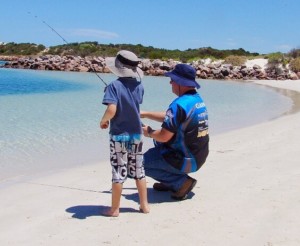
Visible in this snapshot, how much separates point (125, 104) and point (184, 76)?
0.80m

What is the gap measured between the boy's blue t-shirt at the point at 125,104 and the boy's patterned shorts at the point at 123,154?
0.06m

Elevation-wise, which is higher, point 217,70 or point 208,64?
point 208,64

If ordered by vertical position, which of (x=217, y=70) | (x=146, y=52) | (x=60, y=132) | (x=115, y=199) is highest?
(x=146, y=52)

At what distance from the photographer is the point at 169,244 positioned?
132 inches

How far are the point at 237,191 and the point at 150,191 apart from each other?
36.7 inches

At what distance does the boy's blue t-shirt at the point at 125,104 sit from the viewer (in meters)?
3.79

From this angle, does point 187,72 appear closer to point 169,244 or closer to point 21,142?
point 169,244

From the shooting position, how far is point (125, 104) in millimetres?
3834

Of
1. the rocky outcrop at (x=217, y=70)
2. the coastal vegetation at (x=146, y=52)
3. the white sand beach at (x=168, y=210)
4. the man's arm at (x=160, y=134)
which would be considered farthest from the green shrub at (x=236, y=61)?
the man's arm at (x=160, y=134)

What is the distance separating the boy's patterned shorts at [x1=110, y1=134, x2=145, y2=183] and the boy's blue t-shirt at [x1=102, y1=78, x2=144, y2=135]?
0.20ft

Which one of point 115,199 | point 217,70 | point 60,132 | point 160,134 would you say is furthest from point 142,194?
point 217,70

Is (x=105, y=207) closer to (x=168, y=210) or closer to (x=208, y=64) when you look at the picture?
(x=168, y=210)

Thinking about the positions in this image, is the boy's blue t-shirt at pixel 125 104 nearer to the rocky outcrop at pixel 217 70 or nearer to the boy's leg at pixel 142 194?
the boy's leg at pixel 142 194

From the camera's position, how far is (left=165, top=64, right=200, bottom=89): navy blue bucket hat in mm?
4305
